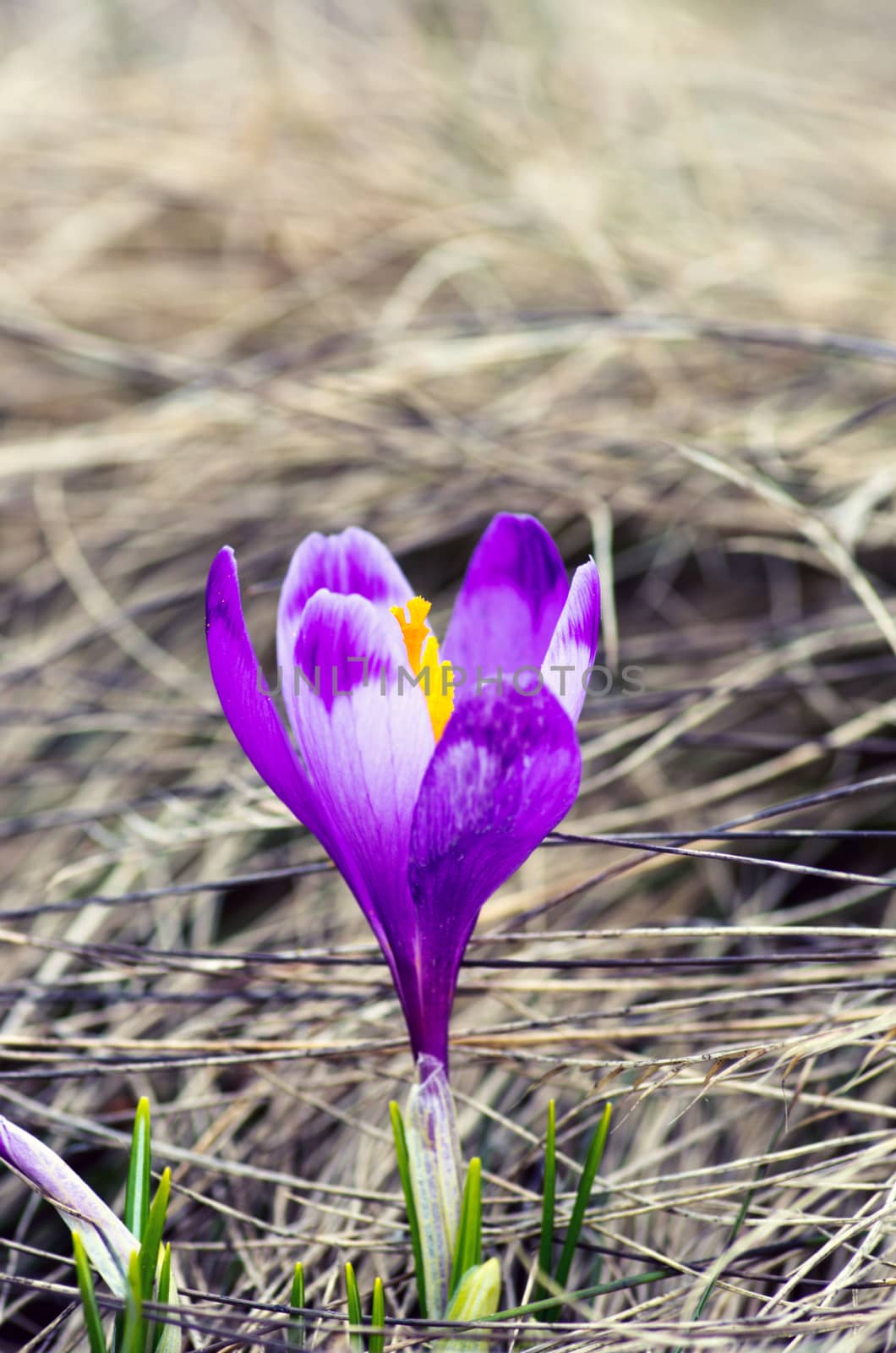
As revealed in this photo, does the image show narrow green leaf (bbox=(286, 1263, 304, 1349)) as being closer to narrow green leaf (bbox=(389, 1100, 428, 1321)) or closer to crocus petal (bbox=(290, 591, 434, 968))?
narrow green leaf (bbox=(389, 1100, 428, 1321))

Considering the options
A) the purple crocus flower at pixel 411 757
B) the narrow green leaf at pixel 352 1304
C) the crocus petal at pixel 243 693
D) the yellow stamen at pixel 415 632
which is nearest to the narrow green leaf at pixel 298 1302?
the narrow green leaf at pixel 352 1304

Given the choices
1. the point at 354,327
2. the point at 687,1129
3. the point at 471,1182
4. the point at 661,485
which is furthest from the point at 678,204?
the point at 471,1182

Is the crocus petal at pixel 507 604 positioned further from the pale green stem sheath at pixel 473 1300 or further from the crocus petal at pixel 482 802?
the pale green stem sheath at pixel 473 1300

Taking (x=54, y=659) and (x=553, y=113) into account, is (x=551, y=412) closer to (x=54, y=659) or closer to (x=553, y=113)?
(x=54, y=659)

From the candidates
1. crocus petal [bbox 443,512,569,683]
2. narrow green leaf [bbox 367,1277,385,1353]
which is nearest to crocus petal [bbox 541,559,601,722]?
crocus petal [bbox 443,512,569,683]

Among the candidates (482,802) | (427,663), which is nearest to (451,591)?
(427,663)

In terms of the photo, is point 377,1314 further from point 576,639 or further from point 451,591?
point 451,591
